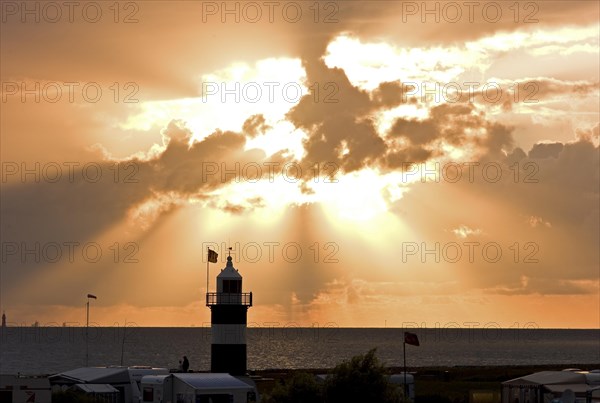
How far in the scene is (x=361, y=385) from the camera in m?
51.4

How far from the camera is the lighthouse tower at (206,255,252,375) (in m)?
70.8

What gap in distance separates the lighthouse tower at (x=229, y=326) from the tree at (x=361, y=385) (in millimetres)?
19219

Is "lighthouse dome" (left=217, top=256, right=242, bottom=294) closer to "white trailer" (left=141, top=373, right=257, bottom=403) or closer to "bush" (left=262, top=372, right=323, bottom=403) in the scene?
"white trailer" (left=141, top=373, right=257, bottom=403)

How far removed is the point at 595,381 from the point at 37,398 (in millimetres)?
28832

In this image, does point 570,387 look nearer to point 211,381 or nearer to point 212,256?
point 211,381

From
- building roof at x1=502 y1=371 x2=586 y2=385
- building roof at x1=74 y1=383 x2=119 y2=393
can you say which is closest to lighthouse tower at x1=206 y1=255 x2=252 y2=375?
building roof at x1=74 y1=383 x2=119 y2=393

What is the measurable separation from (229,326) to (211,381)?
49.5ft

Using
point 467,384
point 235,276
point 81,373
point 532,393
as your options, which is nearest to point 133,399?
point 81,373

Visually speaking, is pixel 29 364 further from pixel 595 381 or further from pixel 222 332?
pixel 595 381

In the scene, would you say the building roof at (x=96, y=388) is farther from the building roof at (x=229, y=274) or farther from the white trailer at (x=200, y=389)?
the building roof at (x=229, y=274)

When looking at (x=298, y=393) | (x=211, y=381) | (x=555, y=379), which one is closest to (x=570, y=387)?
(x=555, y=379)

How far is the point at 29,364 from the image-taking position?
189000 mm

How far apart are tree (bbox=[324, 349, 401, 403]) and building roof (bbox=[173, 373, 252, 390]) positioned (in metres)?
6.72

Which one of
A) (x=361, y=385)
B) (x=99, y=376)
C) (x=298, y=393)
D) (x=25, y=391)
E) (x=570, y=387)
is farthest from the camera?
(x=99, y=376)
